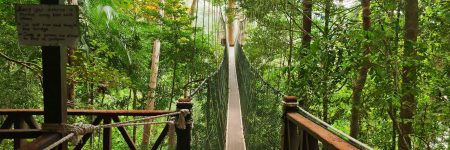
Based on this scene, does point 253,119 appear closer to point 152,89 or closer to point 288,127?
point 288,127

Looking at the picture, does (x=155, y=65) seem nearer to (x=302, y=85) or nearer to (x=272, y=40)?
(x=272, y=40)

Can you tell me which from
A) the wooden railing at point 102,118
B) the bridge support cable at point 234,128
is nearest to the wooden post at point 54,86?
the wooden railing at point 102,118

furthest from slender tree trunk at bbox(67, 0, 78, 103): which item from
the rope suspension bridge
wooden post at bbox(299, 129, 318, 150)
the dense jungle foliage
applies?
wooden post at bbox(299, 129, 318, 150)

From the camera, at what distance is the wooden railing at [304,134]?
0.95m

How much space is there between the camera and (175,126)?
1.86m

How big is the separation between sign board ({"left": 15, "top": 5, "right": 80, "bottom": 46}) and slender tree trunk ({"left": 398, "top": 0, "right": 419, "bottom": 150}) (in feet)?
5.58

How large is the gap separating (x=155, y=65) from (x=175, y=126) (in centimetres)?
465

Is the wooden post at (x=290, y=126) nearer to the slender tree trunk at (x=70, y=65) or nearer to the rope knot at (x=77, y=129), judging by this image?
the rope knot at (x=77, y=129)

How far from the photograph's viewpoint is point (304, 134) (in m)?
1.28

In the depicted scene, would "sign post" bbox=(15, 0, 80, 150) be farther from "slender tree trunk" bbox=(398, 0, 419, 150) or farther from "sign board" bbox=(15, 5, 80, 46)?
"slender tree trunk" bbox=(398, 0, 419, 150)

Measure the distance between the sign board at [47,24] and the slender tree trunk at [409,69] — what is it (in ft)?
5.58

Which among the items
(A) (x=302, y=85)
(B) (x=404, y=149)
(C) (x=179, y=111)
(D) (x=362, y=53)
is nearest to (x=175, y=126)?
(C) (x=179, y=111)

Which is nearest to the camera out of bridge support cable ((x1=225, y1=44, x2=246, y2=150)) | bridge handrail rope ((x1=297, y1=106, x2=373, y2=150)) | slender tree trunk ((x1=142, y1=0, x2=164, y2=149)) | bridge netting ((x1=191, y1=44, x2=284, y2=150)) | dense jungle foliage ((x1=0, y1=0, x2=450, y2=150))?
bridge handrail rope ((x1=297, y1=106, x2=373, y2=150))

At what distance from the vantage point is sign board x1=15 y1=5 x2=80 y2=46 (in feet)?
3.31
